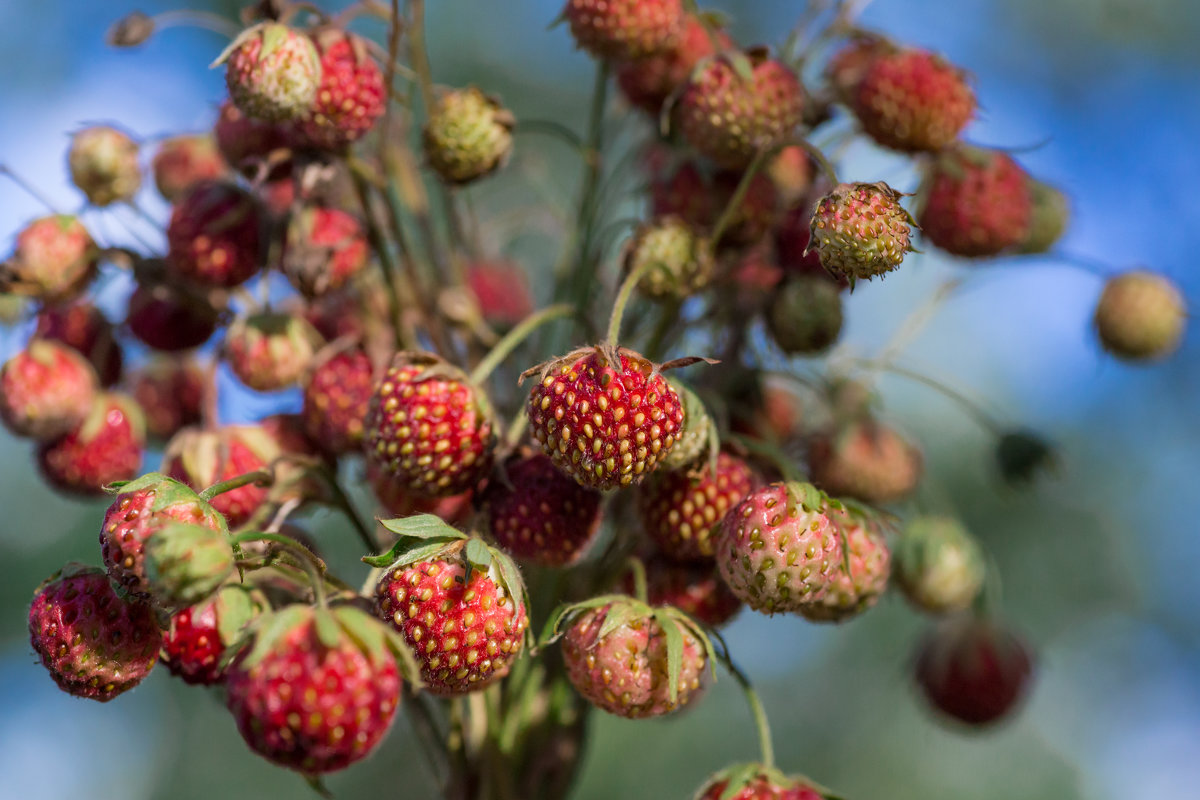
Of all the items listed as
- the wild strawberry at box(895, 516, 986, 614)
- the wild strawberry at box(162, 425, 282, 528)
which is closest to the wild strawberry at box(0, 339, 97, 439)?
the wild strawberry at box(162, 425, 282, 528)

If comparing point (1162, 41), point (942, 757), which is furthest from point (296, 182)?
point (1162, 41)

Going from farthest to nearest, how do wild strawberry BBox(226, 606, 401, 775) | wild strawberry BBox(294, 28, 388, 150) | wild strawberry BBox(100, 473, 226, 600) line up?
wild strawberry BBox(294, 28, 388, 150) → wild strawberry BBox(100, 473, 226, 600) → wild strawberry BBox(226, 606, 401, 775)

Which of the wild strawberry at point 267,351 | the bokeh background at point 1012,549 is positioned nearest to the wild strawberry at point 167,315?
the wild strawberry at point 267,351

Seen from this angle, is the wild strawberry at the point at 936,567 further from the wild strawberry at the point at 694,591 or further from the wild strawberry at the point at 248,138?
the wild strawberry at the point at 248,138

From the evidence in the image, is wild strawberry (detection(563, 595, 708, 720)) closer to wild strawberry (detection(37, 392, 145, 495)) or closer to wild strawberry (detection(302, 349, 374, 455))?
wild strawberry (detection(302, 349, 374, 455))

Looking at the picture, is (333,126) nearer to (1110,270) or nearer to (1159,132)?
(1110,270)

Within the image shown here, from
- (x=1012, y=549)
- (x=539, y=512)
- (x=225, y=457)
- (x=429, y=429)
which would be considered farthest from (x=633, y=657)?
(x=1012, y=549)

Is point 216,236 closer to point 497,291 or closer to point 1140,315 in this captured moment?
point 497,291
